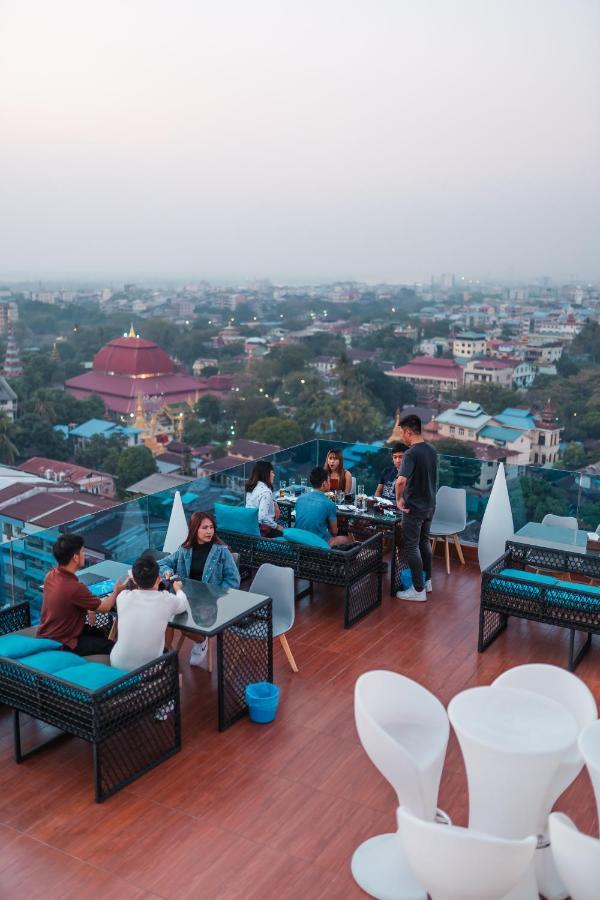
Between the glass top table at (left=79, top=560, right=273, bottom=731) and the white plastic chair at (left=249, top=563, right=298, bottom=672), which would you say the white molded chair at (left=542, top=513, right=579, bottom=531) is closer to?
the white plastic chair at (left=249, top=563, right=298, bottom=672)

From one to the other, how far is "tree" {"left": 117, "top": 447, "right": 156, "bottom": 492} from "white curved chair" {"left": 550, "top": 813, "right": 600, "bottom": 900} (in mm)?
50994

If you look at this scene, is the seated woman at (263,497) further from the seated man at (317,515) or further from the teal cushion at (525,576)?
the teal cushion at (525,576)

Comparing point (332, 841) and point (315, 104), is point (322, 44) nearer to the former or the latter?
point (315, 104)

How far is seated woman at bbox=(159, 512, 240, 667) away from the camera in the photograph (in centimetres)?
471

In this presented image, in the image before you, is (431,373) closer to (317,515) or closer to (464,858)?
(317,515)

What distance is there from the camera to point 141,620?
3789mm

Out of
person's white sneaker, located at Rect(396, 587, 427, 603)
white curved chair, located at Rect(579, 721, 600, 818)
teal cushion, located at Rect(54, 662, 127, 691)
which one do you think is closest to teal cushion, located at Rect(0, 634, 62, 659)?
teal cushion, located at Rect(54, 662, 127, 691)

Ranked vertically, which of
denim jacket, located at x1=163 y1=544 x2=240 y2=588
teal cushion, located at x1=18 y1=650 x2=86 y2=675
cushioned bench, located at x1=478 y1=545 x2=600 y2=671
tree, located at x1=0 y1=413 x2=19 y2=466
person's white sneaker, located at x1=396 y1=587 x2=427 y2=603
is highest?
denim jacket, located at x1=163 y1=544 x2=240 y2=588

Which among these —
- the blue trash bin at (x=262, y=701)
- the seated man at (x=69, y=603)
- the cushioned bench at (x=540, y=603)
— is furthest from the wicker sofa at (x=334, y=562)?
the seated man at (x=69, y=603)

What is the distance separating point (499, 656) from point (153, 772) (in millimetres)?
2309

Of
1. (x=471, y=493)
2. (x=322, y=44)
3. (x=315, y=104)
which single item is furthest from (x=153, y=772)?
(x=315, y=104)

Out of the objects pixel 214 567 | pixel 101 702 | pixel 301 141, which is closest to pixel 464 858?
pixel 101 702

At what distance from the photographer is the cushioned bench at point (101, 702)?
3486mm

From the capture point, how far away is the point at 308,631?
5402mm
